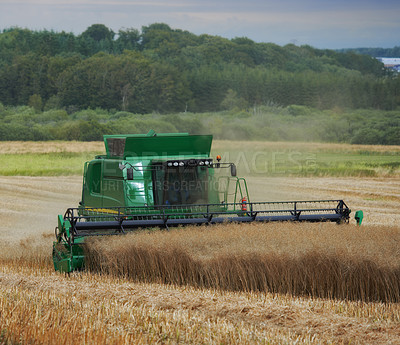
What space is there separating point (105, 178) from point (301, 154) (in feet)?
77.1

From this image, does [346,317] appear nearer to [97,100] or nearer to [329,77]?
[329,77]

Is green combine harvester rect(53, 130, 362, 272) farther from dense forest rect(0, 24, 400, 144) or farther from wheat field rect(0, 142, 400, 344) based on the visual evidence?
dense forest rect(0, 24, 400, 144)

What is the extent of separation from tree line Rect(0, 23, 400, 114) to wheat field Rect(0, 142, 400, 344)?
30.8 meters

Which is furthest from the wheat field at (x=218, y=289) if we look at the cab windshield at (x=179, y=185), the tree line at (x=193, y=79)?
the tree line at (x=193, y=79)

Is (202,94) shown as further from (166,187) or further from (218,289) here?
(218,289)

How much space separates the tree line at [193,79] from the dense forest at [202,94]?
0.09 m

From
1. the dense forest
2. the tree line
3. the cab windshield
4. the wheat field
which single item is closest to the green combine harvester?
the cab windshield

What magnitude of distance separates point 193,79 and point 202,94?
10.2ft

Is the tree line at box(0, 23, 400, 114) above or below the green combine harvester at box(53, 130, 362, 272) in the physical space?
above

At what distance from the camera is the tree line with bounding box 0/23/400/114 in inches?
1642

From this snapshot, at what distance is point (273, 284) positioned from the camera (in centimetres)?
800

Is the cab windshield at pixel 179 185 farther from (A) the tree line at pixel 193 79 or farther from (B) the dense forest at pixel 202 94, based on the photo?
(A) the tree line at pixel 193 79

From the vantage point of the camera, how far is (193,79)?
5078 centimetres

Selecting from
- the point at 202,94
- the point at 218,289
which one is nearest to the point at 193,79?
the point at 202,94
